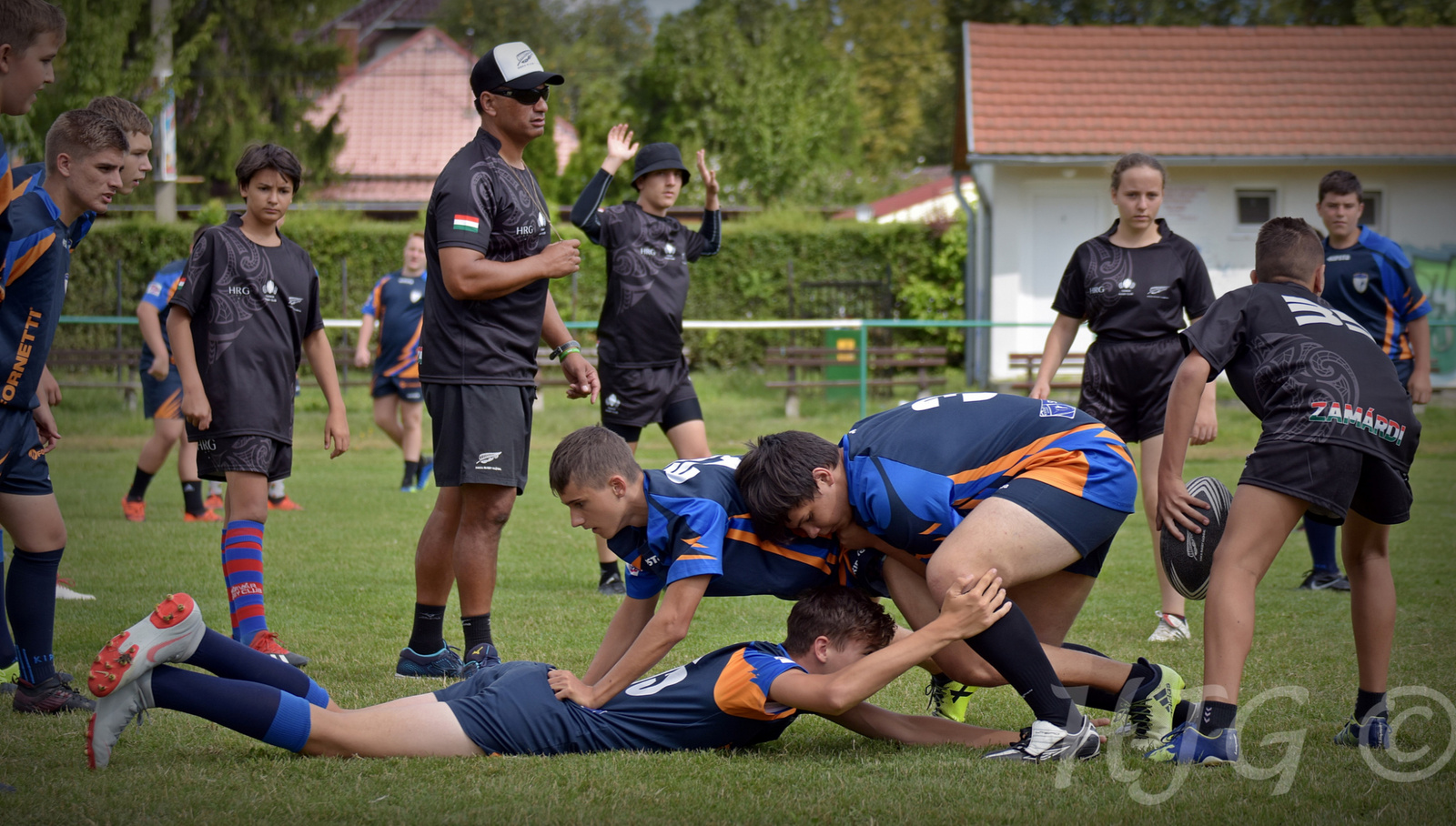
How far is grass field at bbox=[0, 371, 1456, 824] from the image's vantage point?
3178 millimetres

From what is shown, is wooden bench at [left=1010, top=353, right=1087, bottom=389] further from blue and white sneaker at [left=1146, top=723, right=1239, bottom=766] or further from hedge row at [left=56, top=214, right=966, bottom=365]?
blue and white sneaker at [left=1146, top=723, right=1239, bottom=766]

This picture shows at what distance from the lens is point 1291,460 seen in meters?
3.65

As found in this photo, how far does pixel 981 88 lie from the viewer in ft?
66.6

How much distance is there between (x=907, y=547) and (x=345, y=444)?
10.00ft

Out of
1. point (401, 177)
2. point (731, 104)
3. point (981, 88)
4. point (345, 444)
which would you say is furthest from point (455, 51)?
point (345, 444)

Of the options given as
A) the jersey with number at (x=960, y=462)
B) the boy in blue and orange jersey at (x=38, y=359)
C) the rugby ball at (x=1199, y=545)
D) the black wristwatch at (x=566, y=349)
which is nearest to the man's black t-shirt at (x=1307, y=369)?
the rugby ball at (x=1199, y=545)

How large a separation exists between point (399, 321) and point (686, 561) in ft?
28.0

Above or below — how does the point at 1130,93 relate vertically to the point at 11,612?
above

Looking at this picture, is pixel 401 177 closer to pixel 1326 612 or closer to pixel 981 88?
pixel 981 88

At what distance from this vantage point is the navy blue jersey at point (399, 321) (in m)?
11.3

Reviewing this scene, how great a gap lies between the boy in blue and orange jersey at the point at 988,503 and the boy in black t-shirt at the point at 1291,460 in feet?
0.81

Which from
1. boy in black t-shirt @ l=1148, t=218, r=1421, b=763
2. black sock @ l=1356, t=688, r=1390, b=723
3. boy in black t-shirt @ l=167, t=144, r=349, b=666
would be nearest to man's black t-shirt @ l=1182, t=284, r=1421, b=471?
boy in black t-shirt @ l=1148, t=218, r=1421, b=763

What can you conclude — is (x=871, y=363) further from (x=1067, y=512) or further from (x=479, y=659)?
(x=1067, y=512)

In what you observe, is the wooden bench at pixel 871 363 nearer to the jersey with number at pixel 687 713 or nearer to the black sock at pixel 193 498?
the black sock at pixel 193 498
